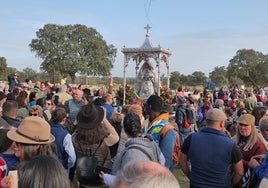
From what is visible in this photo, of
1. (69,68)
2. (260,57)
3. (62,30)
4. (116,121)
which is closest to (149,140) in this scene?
(116,121)

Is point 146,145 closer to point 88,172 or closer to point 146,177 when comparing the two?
point 88,172

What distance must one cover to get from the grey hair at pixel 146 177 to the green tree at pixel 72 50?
219 feet

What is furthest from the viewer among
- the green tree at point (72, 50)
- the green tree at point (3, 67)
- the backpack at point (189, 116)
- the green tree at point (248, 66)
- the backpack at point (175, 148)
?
the green tree at point (72, 50)

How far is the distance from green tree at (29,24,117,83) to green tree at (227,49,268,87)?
76.5 feet

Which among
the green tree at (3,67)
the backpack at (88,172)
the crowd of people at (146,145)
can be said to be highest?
the green tree at (3,67)

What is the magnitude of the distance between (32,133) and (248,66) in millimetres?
70839

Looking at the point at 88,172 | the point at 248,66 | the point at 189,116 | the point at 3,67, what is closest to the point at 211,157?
the point at 88,172

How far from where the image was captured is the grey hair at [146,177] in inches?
64.4

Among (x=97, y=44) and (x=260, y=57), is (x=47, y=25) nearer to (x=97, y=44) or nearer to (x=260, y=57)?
(x=97, y=44)

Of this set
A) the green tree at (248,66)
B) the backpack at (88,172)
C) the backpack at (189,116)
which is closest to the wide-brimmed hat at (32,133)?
the backpack at (88,172)

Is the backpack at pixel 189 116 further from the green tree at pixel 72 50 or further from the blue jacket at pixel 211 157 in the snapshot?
the green tree at pixel 72 50

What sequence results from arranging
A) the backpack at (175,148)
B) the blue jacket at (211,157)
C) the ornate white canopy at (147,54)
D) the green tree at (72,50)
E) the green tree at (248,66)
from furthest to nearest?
the green tree at (72,50), the green tree at (248,66), the ornate white canopy at (147,54), the backpack at (175,148), the blue jacket at (211,157)

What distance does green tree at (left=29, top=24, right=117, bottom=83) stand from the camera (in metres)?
68.6

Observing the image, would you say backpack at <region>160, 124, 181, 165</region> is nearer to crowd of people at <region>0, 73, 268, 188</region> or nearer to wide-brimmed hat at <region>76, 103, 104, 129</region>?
crowd of people at <region>0, 73, 268, 188</region>
